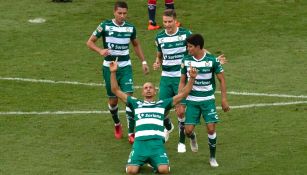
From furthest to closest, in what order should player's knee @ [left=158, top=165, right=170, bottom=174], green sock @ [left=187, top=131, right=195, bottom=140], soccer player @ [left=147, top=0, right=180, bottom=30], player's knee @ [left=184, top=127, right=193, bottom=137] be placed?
1. soccer player @ [left=147, top=0, right=180, bottom=30]
2. green sock @ [left=187, top=131, right=195, bottom=140]
3. player's knee @ [left=184, top=127, right=193, bottom=137]
4. player's knee @ [left=158, top=165, right=170, bottom=174]

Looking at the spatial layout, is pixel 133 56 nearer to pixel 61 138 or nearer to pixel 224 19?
pixel 224 19

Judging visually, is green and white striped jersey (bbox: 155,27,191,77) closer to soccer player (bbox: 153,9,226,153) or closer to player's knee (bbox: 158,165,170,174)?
soccer player (bbox: 153,9,226,153)

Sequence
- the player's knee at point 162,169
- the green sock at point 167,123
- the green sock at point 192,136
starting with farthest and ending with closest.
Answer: the green sock at point 167,123 → the green sock at point 192,136 → the player's knee at point 162,169

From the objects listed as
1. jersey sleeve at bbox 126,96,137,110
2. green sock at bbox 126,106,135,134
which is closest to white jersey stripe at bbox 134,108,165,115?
jersey sleeve at bbox 126,96,137,110

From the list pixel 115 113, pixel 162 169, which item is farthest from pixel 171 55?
pixel 162 169

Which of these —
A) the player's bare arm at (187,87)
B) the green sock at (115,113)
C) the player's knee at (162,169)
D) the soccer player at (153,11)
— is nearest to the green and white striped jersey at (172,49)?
the green sock at (115,113)

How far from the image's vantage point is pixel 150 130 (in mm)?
18188

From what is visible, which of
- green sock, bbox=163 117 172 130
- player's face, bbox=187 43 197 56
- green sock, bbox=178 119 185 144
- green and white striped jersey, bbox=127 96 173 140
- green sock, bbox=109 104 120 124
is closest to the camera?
green and white striped jersey, bbox=127 96 173 140

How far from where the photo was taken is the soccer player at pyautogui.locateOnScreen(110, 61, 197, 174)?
18.0 metres

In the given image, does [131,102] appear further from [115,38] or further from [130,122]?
[115,38]

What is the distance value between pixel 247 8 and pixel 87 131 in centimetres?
1211

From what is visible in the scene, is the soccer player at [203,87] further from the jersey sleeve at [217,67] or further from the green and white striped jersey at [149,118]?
the green and white striped jersey at [149,118]

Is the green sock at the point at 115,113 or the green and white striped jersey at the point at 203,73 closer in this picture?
the green and white striped jersey at the point at 203,73

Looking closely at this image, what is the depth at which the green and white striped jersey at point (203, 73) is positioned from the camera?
60.7ft
